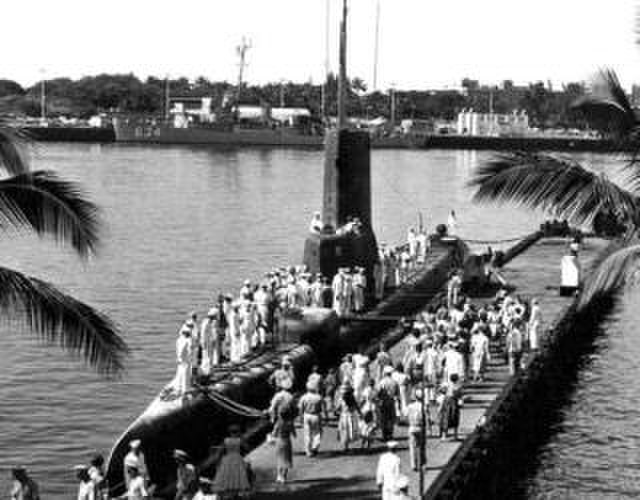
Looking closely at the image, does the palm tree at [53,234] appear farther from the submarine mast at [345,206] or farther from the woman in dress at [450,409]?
the submarine mast at [345,206]

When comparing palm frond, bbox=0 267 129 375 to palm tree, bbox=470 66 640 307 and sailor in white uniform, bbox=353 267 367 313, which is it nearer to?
palm tree, bbox=470 66 640 307

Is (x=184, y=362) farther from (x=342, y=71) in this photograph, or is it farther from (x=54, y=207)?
(x=342, y=71)

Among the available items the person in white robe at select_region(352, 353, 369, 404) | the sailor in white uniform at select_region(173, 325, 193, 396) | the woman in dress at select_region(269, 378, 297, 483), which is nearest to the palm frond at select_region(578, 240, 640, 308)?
the woman in dress at select_region(269, 378, 297, 483)

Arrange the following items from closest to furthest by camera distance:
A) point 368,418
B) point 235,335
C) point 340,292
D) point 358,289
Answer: point 368,418, point 235,335, point 340,292, point 358,289

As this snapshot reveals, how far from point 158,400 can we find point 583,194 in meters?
13.2

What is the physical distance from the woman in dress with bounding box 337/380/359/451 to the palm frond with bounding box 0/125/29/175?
10.4 metres

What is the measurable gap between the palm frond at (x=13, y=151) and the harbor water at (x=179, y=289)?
1.49 feet

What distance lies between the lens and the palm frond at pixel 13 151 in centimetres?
1259

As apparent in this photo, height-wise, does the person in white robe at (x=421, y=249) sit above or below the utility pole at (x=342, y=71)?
below

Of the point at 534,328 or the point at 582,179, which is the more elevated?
the point at 582,179

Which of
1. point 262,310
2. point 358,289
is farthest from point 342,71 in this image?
point 262,310

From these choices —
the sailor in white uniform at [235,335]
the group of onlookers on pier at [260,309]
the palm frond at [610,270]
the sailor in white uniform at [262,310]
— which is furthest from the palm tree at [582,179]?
the sailor in white uniform at [262,310]

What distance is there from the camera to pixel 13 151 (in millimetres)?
12633

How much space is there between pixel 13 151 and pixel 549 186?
6007 mm
